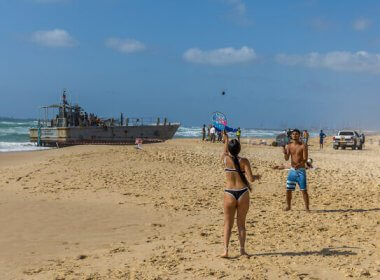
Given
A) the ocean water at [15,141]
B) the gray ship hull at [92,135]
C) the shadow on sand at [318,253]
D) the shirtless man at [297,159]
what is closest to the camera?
the shadow on sand at [318,253]

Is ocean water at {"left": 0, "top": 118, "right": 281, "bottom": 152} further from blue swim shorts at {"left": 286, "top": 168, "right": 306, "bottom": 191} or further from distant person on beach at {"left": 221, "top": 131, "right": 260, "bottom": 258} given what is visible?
distant person on beach at {"left": 221, "top": 131, "right": 260, "bottom": 258}

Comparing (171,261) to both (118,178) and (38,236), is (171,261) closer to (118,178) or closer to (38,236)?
(38,236)

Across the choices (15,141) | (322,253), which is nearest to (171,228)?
(322,253)

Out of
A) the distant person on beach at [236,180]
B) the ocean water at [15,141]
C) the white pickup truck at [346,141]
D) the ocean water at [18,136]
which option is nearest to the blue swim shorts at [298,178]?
the distant person on beach at [236,180]

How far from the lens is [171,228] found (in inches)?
322

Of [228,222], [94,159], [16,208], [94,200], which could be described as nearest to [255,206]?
[94,200]

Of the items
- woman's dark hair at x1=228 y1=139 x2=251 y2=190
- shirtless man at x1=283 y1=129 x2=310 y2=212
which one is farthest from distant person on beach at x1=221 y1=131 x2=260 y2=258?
shirtless man at x1=283 y1=129 x2=310 y2=212

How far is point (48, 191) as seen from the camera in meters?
12.0

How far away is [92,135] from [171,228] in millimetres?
28379

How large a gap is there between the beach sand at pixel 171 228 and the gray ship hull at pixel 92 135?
19478 millimetres

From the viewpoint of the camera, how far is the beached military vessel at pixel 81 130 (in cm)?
3466

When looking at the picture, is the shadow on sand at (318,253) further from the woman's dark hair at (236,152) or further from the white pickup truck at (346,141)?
the white pickup truck at (346,141)

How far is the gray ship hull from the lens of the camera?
113 ft

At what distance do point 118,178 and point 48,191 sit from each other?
260 cm
